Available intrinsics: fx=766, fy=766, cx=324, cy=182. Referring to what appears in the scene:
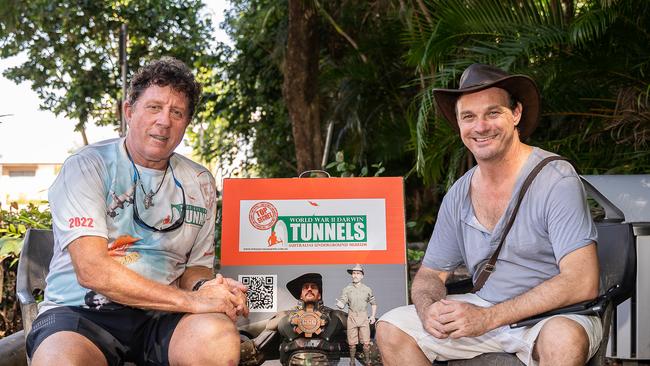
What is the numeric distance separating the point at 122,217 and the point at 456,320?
135 centimetres

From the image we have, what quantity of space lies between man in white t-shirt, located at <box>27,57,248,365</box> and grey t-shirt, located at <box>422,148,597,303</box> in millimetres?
931

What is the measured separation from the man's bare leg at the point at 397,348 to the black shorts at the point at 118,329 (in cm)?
80

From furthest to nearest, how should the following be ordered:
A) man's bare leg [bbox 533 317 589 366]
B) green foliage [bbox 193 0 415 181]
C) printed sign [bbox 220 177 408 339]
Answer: green foliage [bbox 193 0 415 181] → printed sign [bbox 220 177 408 339] → man's bare leg [bbox 533 317 589 366]

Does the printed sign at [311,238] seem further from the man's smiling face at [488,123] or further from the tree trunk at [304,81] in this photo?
the tree trunk at [304,81]

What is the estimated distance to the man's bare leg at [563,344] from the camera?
2535 millimetres

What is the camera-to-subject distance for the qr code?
11.6 feet

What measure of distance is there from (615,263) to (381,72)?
7.63 meters

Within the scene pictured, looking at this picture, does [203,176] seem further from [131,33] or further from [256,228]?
[131,33]

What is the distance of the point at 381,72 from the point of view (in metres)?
10.2

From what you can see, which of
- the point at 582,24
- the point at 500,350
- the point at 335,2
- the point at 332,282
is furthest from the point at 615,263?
the point at 335,2

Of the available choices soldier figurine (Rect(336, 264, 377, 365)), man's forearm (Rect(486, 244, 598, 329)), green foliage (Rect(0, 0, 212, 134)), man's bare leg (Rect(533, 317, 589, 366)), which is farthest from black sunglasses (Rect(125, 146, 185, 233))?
green foliage (Rect(0, 0, 212, 134))

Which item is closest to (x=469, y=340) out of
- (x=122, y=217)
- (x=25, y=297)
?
(x=122, y=217)

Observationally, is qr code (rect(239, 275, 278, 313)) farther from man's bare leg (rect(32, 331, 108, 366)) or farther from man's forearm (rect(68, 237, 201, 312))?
man's bare leg (rect(32, 331, 108, 366))

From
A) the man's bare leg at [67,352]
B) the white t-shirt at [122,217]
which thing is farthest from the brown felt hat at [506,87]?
the man's bare leg at [67,352]
